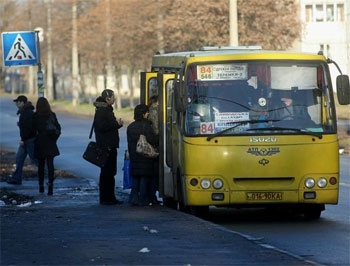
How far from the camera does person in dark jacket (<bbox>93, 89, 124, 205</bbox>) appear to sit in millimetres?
18797

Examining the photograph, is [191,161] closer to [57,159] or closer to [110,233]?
[110,233]

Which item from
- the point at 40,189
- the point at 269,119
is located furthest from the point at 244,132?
the point at 40,189

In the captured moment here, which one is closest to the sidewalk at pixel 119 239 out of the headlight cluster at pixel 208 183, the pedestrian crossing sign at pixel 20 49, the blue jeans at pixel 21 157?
the headlight cluster at pixel 208 183

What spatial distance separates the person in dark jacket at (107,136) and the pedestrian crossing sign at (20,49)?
19.0ft

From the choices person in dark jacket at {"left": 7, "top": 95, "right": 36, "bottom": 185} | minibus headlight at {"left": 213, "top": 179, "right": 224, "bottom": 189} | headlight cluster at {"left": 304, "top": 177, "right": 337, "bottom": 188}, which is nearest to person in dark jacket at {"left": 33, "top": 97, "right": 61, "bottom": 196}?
person in dark jacket at {"left": 7, "top": 95, "right": 36, "bottom": 185}

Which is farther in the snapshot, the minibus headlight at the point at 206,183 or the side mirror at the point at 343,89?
the side mirror at the point at 343,89

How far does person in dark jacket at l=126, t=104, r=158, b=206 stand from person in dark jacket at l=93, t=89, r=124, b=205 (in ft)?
1.47

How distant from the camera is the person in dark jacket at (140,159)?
18.4 meters

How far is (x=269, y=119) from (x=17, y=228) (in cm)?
377

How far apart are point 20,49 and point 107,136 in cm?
629

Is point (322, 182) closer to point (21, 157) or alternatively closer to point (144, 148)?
point (144, 148)

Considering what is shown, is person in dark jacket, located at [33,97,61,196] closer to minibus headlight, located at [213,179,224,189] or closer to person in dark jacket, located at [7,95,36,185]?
person in dark jacket, located at [7,95,36,185]

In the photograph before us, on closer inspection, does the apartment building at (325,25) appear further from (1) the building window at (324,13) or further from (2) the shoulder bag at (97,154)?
(2) the shoulder bag at (97,154)

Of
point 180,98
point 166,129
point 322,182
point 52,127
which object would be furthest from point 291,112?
point 52,127
